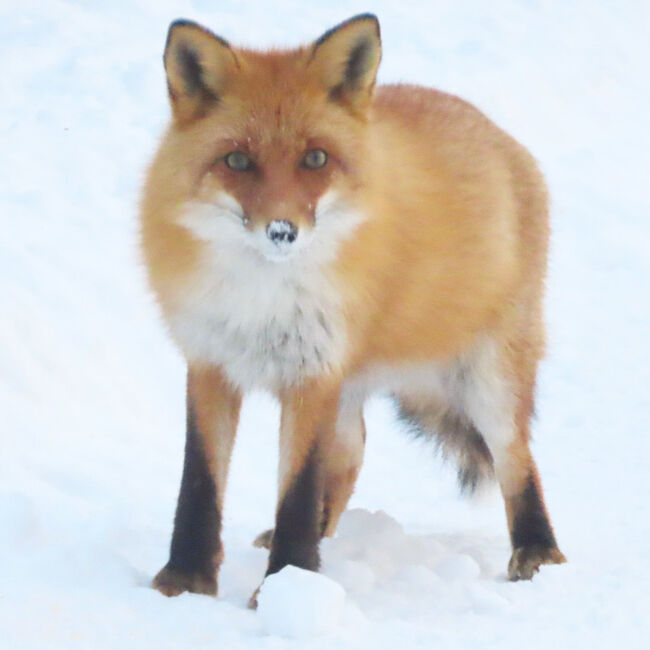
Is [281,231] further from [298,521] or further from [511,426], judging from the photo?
[511,426]

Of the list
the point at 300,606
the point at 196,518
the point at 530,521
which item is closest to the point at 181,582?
the point at 196,518

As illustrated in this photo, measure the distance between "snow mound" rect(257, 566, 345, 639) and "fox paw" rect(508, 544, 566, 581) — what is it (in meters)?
1.22

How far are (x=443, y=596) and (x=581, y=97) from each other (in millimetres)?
7708

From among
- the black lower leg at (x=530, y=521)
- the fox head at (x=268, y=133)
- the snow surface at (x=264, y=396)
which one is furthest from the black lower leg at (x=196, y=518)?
the black lower leg at (x=530, y=521)

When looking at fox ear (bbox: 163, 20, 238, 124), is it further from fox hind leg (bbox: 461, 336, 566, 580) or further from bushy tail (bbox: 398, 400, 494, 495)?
bushy tail (bbox: 398, 400, 494, 495)

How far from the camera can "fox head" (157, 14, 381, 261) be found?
3359 millimetres

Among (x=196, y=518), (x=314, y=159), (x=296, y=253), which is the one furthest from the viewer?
(x=196, y=518)

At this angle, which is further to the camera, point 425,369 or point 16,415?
point 16,415

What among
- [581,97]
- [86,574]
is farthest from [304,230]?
[581,97]

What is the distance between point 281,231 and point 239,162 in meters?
0.31

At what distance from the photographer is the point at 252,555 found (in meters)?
4.36

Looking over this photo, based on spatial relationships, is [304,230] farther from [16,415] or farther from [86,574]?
[16,415]

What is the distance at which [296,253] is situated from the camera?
3.35 metres

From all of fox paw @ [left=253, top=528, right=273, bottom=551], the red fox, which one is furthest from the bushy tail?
fox paw @ [left=253, top=528, right=273, bottom=551]
